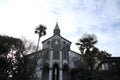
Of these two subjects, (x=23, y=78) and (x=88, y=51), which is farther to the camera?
(x=88, y=51)

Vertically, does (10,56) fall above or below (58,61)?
below

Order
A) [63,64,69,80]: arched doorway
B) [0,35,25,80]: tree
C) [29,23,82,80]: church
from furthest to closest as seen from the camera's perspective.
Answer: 1. [63,64,69,80]: arched doorway
2. [29,23,82,80]: church
3. [0,35,25,80]: tree

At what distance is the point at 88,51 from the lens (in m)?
36.8

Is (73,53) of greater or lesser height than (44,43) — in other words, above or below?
below

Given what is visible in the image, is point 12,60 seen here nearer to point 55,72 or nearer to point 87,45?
point 87,45

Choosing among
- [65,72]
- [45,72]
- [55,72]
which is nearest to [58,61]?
[55,72]

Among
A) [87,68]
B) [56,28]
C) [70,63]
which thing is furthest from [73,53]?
[87,68]

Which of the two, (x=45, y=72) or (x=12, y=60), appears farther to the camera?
(x=45, y=72)

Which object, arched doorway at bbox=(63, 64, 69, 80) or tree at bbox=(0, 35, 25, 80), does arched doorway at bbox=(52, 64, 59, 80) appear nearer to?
arched doorway at bbox=(63, 64, 69, 80)

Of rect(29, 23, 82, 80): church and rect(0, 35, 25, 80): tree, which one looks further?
rect(29, 23, 82, 80): church

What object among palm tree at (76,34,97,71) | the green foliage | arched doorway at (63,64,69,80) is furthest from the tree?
arched doorway at (63,64,69,80)

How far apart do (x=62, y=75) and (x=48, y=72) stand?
474cm

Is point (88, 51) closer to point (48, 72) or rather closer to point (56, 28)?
point (48, 72)

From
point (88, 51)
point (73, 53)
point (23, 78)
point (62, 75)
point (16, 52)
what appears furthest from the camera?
point (73, 53)
